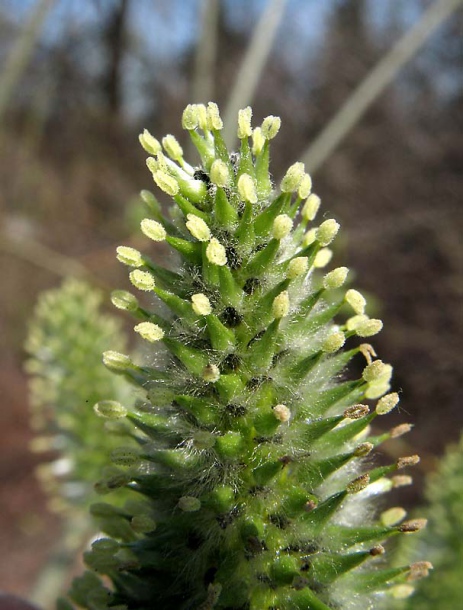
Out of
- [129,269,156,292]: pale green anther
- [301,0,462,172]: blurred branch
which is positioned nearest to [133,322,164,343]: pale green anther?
[129,269,156,292]: pale green anther

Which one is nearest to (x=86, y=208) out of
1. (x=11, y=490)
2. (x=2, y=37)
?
(x=2, y=37)

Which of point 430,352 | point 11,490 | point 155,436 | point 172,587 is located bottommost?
point 172,587

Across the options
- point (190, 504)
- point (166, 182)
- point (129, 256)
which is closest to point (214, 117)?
point (166, 182)

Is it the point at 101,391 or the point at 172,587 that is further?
the point at 101,391

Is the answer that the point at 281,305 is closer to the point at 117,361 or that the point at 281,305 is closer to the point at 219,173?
the point at 219,173

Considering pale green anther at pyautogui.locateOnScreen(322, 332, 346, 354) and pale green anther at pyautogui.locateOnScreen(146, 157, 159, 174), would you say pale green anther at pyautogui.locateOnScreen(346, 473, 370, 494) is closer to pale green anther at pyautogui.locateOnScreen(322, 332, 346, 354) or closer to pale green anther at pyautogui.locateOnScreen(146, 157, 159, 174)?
pale green anther at pyautogui.locateOnScreen(322, 332, 346, 354)

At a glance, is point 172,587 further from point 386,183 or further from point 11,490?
point 386,183
